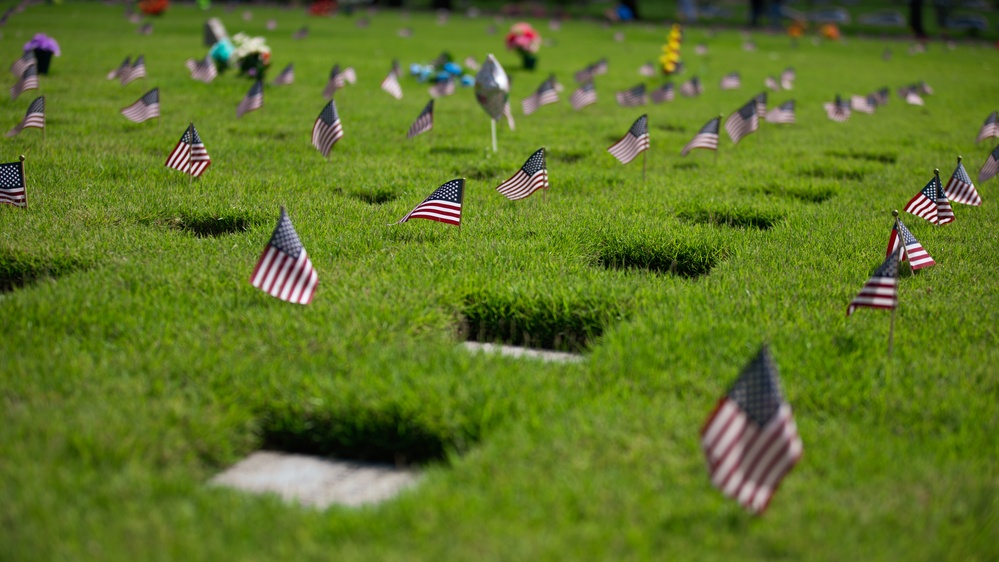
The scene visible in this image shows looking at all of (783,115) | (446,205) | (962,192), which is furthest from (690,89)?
(446,205)

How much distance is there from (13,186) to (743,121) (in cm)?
621

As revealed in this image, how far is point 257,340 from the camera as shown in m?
3.76

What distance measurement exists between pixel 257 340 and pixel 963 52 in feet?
103

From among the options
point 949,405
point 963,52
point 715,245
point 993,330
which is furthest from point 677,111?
point 963,52

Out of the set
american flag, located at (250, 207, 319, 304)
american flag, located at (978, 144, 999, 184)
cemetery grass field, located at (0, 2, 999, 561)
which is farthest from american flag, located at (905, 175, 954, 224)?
american flag, located at (250, 207, 319, 304)

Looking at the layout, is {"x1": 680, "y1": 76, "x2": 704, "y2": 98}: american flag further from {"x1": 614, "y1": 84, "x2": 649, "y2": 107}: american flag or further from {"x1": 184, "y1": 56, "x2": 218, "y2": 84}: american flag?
{"x1": 184, "y1": 56, "x2": 218, "y2": 84}: american flag

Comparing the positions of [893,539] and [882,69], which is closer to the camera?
[893,539]

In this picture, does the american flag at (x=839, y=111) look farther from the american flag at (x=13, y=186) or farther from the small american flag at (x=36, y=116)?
the american flag at (x=13, y=186)

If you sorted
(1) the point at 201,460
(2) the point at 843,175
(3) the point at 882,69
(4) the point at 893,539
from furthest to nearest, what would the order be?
(3) the point at 882,69
(2) the point at 843,175
(1) the point at 201,460
(4) the point at 893,539

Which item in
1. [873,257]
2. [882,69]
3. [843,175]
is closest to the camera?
[873,257]

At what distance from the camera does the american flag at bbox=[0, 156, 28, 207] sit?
17.5 feet

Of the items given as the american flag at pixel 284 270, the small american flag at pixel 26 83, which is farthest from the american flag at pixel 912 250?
the small american flag at pixel 26 83

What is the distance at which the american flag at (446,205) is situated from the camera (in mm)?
5016

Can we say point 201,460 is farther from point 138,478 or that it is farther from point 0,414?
point 0,414
